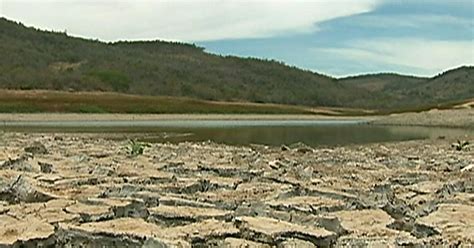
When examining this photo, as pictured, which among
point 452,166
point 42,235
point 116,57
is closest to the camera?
point 42,235

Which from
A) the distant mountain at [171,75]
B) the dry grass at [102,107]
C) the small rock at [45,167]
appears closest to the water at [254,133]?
the small rock at [45,167]

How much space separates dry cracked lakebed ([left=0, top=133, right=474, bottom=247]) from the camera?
16.0 feet

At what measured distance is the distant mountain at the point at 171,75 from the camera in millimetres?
91000

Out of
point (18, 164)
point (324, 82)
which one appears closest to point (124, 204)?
point (18, 164)

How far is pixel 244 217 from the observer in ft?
17.8

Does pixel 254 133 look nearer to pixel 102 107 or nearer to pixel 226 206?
pixel 226 206

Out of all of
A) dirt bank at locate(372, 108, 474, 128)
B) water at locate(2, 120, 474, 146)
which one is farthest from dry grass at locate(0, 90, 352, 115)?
dirt bank at locate(372, 108, 474, 128)

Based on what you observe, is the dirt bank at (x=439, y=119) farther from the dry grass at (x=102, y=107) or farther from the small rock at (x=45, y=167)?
Result: the small rock at (x=45, y=167)

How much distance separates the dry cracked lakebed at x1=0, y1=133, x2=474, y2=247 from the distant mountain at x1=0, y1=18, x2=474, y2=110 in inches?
2846

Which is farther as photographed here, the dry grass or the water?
the dry grass

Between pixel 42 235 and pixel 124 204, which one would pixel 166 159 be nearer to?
pixel 124 204

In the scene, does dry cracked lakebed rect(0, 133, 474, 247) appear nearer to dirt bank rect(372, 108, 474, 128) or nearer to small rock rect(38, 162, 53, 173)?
small rock rect(38, 162, 53, 173)

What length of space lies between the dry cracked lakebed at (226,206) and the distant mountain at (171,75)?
72.3m

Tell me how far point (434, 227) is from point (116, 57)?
365ft
